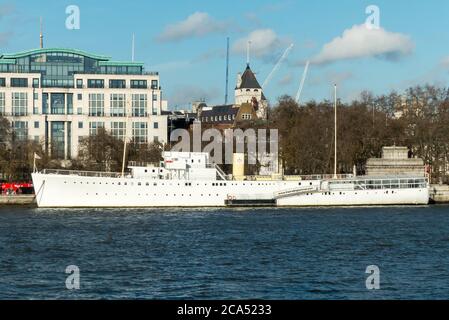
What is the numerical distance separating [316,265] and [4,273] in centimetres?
1302

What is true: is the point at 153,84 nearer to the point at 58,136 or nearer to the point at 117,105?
the point at 117,105

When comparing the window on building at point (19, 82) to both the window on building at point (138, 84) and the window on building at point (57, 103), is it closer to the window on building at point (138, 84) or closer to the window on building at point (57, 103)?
the window on building at point (57, 103)

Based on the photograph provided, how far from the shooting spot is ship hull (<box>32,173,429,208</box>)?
272 ft

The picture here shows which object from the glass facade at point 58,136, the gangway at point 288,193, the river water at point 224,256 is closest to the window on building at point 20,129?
the glass facade at point 58,136

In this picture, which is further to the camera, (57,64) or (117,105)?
(117,105)

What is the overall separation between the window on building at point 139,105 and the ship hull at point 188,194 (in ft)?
124

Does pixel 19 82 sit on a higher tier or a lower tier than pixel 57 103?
higher

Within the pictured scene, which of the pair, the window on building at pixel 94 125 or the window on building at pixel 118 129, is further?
the window on building at pixel 118 129

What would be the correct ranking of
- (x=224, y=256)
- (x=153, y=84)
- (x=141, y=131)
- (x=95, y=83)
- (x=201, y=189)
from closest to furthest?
(x=224, y=256) < (x=201, y=189) < (x=95, y=83) < (x=141, y=131) < (x=153, y=84)

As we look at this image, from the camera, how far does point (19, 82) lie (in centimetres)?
11731

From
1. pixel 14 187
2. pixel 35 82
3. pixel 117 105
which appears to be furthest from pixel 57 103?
pixel 14 187

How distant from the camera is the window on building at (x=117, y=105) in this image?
395 ft

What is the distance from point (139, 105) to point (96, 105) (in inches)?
212
